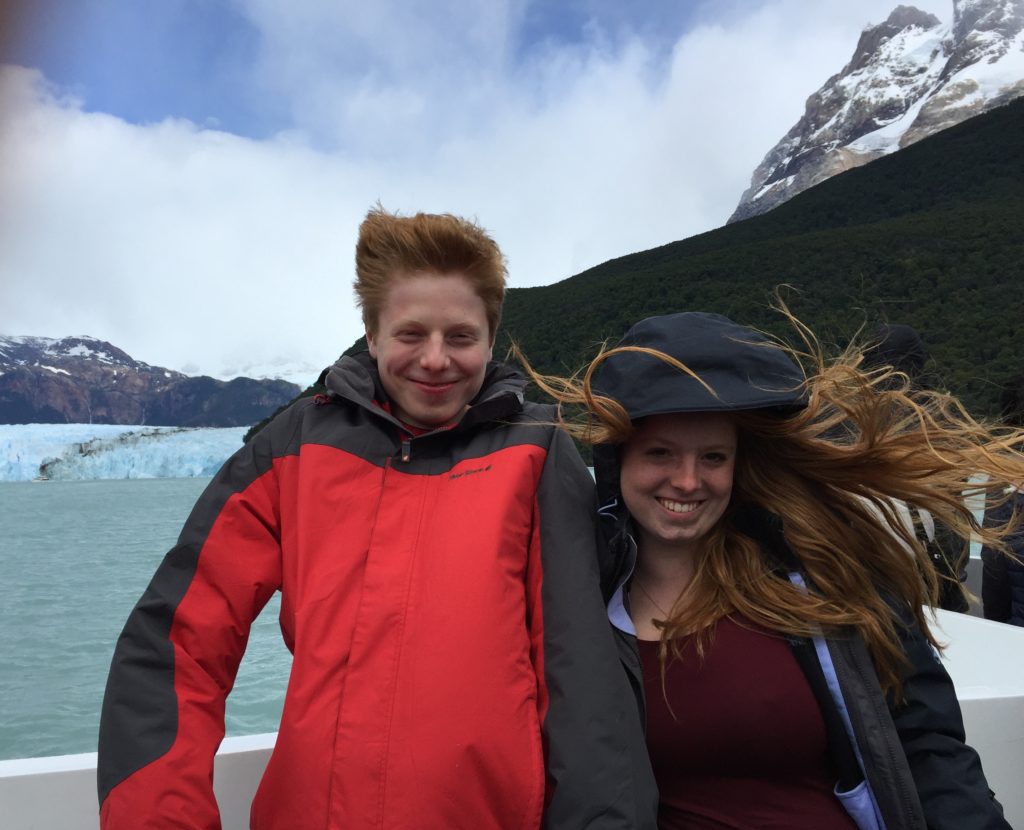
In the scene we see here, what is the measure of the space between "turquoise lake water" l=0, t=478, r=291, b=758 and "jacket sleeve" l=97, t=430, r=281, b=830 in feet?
10.4

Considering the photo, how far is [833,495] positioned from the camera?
1.32 m

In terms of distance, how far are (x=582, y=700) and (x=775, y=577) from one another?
0.37 metres

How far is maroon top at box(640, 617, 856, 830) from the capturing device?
1065mm

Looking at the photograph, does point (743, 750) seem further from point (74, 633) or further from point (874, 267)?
point (874, 267)

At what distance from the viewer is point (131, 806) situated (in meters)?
0.95

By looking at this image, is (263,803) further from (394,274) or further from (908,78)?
(908,78)

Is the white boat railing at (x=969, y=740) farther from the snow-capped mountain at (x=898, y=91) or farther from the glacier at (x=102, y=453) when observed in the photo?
the snow-capped mountain at (x=898, y=91)

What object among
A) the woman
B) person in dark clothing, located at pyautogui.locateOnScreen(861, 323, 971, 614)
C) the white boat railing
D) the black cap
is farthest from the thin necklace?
person in dark clothing, located at pyautogui.locateOnScreen(861, 323, 971, 614)

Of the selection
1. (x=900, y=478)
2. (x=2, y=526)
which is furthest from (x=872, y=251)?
(x=900, y=478)

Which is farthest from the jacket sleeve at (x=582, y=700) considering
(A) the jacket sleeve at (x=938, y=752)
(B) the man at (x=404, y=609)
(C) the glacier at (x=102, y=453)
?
(C) the glacier at (x=102, y=453)

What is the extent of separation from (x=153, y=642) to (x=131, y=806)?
0.62 feet

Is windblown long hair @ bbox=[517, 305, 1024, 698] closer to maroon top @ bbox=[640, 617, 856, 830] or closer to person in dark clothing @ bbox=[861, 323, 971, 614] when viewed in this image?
maroon top @ bbox=[640, 617, 856, 830]

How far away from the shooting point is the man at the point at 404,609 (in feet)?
3.23

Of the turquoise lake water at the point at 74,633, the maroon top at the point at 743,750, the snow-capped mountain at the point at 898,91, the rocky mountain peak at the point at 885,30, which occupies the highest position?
the rocky mountain peak at the point at 885,30
